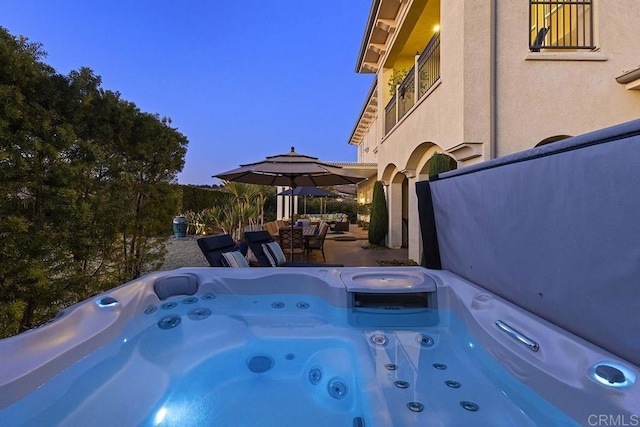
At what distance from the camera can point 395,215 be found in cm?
1109

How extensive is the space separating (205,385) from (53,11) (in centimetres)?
1139

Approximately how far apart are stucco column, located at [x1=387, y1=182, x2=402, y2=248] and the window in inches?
230

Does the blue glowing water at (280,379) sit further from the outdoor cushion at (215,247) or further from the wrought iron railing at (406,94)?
the wrought iron railing at (406,94)

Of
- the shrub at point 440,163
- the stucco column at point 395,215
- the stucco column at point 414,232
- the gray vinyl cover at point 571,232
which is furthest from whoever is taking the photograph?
the stucco column at point 395,215

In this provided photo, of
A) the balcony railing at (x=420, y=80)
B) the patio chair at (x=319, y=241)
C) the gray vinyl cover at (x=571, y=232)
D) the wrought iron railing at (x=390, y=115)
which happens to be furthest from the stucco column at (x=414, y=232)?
the gray vinyl cover at (x=571, y=232)

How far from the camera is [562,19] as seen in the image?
21.7ft

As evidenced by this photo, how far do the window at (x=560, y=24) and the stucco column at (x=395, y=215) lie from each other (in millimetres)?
5852

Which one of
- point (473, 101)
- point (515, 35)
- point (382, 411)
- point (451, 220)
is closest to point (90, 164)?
point (382, 411)

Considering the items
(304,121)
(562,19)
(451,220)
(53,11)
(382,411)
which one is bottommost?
(382,411)

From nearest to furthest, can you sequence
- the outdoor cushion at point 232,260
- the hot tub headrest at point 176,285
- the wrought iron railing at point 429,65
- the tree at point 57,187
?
the tree at point 57,187
the hot tub headrest at point 176,285
the outdoor cushion at point 232,260
the wrought iron railing at point 429,65

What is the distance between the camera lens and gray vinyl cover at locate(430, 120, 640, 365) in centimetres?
183

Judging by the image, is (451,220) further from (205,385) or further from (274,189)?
(274,189)

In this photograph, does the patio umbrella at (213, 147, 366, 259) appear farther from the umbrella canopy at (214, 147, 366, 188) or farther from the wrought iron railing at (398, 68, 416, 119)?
the wrought iron railing at (398, 68, 416, 119)

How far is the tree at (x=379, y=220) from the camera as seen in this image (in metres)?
11.1
